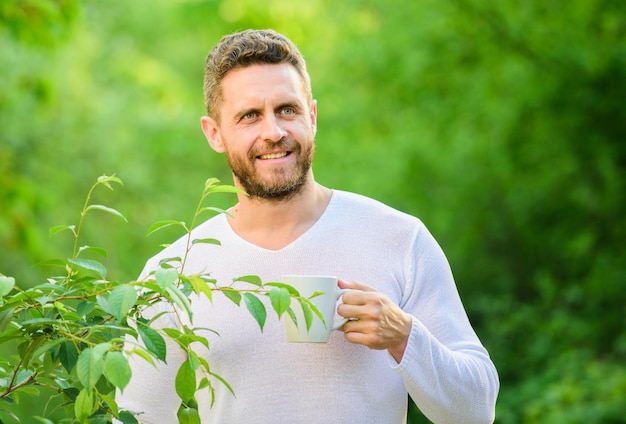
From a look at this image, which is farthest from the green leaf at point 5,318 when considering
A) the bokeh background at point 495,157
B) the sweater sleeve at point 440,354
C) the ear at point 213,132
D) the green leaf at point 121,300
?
the bokeh background at point 495,157

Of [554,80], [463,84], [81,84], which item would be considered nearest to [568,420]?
[554,80]

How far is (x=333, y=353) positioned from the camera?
204 centimetres

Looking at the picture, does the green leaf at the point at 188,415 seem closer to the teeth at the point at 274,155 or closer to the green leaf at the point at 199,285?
the green leaf at the point at 199,285

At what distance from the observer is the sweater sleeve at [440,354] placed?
1850 mm

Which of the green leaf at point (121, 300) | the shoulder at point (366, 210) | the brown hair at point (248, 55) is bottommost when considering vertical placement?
the green leaf at point (121, 300)

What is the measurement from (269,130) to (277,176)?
4.0 inches

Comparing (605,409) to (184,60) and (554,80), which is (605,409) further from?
(184,60)

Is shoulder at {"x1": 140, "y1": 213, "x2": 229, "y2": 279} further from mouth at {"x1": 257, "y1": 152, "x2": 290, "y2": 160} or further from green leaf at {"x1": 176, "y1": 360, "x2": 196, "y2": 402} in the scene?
green leaf at {"x1": 176, "y1": 360, "x2": 196, "y2": 402}

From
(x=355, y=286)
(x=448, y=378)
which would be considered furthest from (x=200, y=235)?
(x=448, y=378)

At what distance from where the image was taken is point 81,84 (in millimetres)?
Answer: 11297

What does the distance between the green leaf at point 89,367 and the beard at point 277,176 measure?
2.99ft

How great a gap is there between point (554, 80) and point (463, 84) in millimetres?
1013

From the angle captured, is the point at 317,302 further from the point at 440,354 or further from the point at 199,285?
the point at 199,285

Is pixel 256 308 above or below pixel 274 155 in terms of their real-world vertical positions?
below
